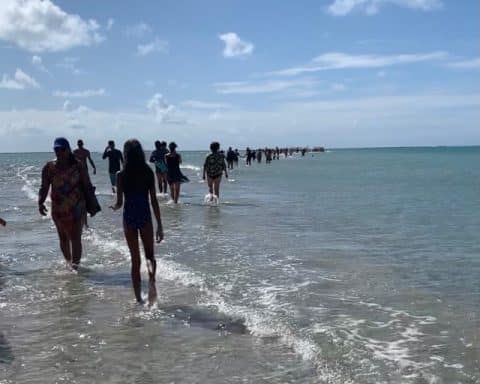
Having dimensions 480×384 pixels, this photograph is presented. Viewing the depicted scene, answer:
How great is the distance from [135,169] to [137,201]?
33cm

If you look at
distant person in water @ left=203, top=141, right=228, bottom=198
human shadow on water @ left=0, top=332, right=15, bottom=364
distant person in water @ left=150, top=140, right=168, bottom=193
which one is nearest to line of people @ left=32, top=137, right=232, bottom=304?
human shadow on water @ left=0, top=332, right=15, bottom=364

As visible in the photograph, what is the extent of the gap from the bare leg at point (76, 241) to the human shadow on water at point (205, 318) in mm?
2203

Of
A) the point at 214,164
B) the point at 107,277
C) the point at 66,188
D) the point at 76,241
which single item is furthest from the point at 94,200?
the point at 214,164

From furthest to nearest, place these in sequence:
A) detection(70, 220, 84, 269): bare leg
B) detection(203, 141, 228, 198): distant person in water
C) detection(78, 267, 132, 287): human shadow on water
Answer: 1. detection(203, 141, 228, 198): distant person in water
2. detection(70, 220, 84, 269): bare leg
3. detection(78, 267, 132, 287): human shadow on water

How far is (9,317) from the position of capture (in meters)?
5.46

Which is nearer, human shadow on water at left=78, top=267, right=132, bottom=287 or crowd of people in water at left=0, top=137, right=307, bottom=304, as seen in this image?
crowd of people in water at left=0, top=137, right=307, bottom=304

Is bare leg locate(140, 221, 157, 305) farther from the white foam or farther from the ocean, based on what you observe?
the white foam

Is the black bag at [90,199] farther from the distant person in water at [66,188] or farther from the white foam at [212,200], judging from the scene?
the white foam at [212,200]

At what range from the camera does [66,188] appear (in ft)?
23.9

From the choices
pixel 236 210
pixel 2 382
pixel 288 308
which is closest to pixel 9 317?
pixel 2 382

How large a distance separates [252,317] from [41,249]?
204 inches

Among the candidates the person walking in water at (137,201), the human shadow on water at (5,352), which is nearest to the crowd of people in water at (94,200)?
the person walking in water at (137,201)

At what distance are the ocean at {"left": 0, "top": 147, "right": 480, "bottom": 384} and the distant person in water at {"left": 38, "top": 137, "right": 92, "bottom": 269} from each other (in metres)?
0.65

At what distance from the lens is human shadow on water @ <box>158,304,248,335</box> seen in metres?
5.09
